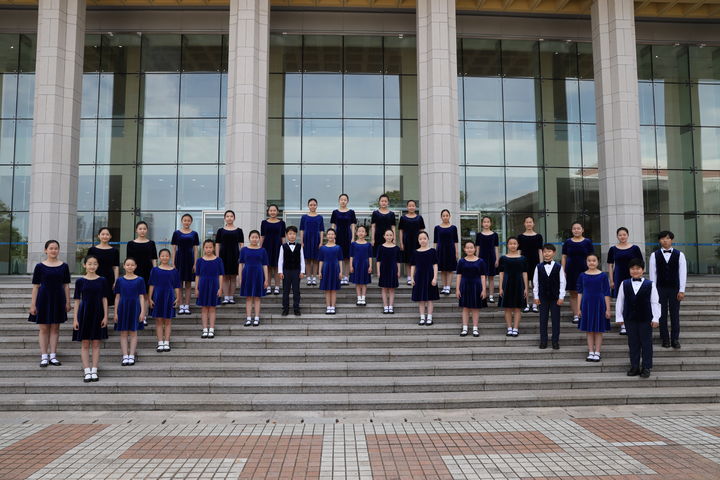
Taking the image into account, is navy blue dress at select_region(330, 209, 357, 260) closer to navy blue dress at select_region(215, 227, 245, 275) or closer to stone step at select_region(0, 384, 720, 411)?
navy blue dress at select_region(215, 227, 245, 275)

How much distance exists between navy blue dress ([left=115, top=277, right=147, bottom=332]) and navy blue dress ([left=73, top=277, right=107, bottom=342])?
0.25 m

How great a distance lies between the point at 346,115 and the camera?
63.4 ft

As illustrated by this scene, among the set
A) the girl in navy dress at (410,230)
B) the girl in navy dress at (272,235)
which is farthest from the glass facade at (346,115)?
the girl in navy dress at (272,235)

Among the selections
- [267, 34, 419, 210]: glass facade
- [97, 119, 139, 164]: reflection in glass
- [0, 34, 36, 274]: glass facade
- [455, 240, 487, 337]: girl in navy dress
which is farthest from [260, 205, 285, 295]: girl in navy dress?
[0, 34, 36, 274]: glass facade

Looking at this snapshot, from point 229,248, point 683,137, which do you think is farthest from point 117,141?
point 683,137

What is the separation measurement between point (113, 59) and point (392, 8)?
11.4 m

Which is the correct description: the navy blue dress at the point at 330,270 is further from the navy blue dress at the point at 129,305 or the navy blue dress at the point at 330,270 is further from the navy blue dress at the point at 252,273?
the navy blue dress at the point at 129,305

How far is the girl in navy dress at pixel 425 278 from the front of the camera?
30.3 ft

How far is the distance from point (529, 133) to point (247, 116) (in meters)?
11.8

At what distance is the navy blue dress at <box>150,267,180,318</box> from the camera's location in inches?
327

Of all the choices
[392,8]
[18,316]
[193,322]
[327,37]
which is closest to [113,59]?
[327,37]

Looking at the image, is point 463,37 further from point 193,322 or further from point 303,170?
point 193,322

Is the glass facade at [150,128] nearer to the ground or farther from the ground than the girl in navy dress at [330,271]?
farther from the ground

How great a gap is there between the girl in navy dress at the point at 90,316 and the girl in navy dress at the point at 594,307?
798 cm
